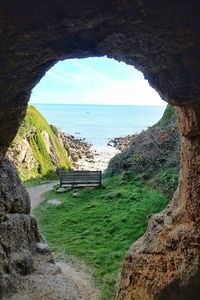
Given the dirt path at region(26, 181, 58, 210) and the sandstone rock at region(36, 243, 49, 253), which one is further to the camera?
the dirt path at region(26, 181, 58, 210)

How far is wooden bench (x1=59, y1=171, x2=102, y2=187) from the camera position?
22.8m

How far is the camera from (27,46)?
690 centimetres

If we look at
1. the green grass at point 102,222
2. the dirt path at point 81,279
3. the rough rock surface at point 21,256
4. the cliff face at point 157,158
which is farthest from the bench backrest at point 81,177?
the rough rock surface at point 21,256

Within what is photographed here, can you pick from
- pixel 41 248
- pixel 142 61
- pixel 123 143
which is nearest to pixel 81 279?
pixel 41 248

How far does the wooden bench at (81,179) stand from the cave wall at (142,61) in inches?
494

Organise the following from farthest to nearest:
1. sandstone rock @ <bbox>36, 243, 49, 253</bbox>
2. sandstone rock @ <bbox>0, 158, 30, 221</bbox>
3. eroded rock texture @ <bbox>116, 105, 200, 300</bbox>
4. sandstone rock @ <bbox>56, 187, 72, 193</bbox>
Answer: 1. sandstone rock @ <bbox>56, 187, 72, 193</bbox>
2. sandstone rock @ <bbox>36, 243, 49, 253</bbox>
3. sandstone rock @ <bbox>0, 158, 30, 221</bbox>
4. eroded rock texture @ <bbox>116, 105, 200, 300</bbox>

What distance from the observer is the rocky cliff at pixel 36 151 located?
29219 mm

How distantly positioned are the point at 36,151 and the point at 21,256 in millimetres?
22288

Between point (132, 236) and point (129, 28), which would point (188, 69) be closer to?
point (129, 28)

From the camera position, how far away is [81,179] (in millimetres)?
23047

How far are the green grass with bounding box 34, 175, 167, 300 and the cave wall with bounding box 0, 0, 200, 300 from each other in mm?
3099

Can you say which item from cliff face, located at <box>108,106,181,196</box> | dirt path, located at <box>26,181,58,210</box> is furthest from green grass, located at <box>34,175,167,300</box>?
cliff face, located at <box>108,106,181,196</box>

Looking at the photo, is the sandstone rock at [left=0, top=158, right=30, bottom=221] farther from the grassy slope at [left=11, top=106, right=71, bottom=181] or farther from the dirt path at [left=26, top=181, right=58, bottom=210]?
the grassy slope at [left=11, top=106, right=71, bottom=181]

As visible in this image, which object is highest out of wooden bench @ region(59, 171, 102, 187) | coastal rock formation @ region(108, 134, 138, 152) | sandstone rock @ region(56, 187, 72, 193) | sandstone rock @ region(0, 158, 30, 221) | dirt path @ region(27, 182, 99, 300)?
coastal rock formation @ region(108, 134, 138, 152)
